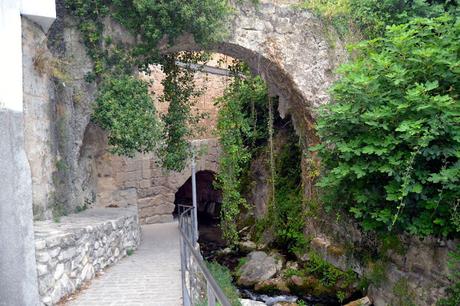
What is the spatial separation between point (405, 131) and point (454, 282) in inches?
86.3

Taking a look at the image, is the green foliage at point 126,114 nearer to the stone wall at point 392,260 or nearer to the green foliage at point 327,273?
the stone wall at point 392,260

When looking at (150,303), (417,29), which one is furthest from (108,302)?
(417,29)

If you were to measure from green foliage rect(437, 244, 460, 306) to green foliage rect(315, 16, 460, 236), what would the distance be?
1.08 feet

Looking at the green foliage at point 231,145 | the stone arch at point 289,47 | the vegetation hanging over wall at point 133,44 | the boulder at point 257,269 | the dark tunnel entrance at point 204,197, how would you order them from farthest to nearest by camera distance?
the dark tunnel entrance at point 204,197 < the green foliage at point 231,145 < the boulder at point 257,269 < the stone arch at point 289,47 < the vegetation hanging over wall at point 133,44

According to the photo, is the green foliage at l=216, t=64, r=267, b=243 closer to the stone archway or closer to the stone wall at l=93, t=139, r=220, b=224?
the stone archway

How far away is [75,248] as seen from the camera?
476cm

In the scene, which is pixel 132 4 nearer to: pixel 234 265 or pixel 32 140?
pixel 32 140

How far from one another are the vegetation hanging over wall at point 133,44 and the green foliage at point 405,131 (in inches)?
101

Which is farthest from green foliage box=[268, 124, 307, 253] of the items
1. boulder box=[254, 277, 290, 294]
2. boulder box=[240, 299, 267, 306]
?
boulder box=[240, 299, 267, 306]

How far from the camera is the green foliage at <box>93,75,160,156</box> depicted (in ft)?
21.8

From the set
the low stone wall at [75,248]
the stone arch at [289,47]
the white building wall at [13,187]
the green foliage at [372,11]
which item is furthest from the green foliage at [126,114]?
the green foliage at [372,11]

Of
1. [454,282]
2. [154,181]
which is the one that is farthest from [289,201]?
[454,282]

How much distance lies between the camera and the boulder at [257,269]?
351 inches

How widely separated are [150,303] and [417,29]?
4961 mm
